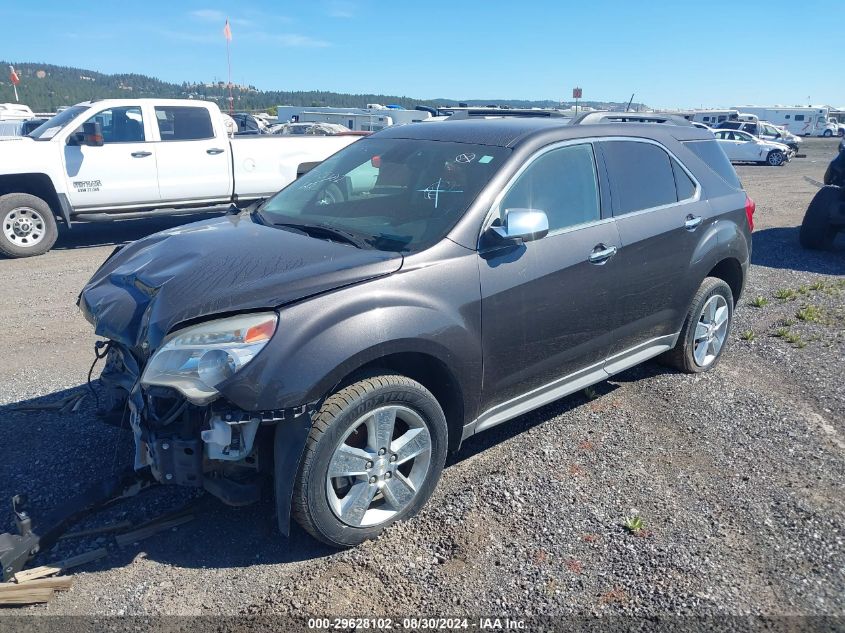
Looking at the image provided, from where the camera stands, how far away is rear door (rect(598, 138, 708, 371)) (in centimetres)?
420

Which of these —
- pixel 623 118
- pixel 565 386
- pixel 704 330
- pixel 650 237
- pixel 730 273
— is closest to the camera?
pixel 565 386

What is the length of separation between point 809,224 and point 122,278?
9.89 metres

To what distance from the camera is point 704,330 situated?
16.9 feet

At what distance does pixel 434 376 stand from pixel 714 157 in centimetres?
317

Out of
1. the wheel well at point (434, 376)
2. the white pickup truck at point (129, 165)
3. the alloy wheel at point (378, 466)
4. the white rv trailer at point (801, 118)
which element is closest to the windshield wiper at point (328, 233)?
the wheel well at point (434, 376)

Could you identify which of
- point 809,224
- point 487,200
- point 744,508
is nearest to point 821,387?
point 744,508

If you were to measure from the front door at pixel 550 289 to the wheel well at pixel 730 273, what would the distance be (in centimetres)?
157

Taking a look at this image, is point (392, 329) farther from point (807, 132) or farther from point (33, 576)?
point (807, 132)

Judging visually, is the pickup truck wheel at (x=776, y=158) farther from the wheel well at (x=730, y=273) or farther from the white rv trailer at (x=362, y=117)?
the wheel well at (x=730, y=273)

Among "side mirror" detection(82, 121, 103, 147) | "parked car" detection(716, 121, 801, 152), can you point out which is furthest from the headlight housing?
"parked car" detection(716, 121, 801, 152)

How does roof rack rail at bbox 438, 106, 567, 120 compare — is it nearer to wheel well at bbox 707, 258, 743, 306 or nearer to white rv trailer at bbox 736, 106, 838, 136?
wheel well at bbox 707, 258, 743, 306

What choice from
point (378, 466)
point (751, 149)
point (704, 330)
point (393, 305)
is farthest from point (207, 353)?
point (751, 149)

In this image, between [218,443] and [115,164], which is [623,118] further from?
Result: [115,164]

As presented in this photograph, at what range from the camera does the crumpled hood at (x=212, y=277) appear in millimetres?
2934
